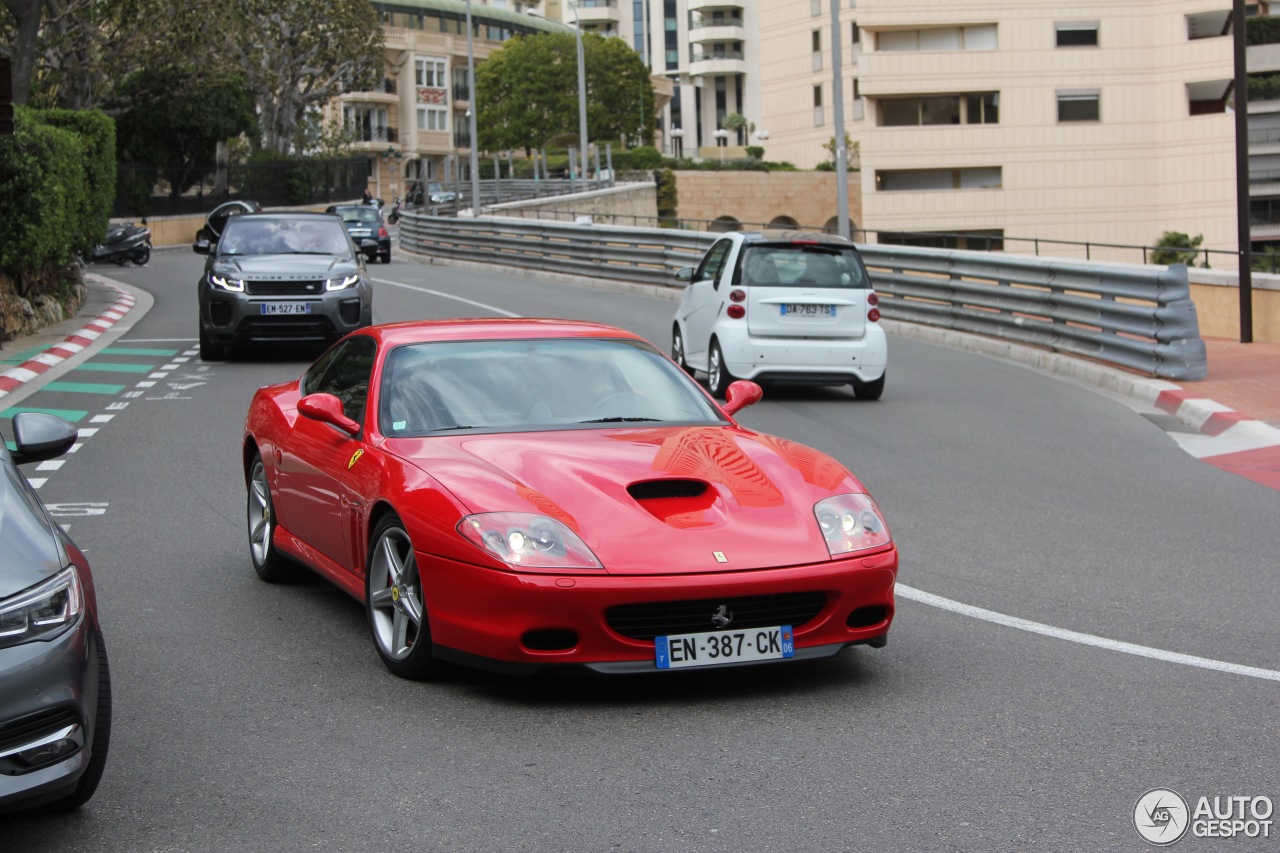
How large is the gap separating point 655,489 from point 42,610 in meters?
2.36

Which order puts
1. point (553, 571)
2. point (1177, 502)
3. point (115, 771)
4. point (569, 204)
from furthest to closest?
1. point (569, 204)
2. point (1177, 502)
3. point (553, 571)
4. point (115, 771)

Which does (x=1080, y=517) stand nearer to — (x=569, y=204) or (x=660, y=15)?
(x=569, y=204)

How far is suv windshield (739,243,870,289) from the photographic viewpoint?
16.1 m

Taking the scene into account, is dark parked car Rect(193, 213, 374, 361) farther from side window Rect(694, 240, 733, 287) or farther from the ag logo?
the ag logo

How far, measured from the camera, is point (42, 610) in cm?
427

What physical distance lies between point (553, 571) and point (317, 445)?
82.3 inches

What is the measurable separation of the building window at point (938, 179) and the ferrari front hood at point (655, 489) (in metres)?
66.1

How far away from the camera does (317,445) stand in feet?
23.9

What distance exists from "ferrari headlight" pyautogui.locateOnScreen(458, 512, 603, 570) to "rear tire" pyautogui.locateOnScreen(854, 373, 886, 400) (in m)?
10.5

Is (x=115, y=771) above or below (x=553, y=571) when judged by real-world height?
below

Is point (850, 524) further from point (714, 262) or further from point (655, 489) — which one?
point (714, 262)

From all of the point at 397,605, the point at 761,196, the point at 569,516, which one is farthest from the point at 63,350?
the point at 761,196

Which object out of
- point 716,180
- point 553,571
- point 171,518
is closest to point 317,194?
point 716,180

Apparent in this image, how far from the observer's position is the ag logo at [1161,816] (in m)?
4.36
